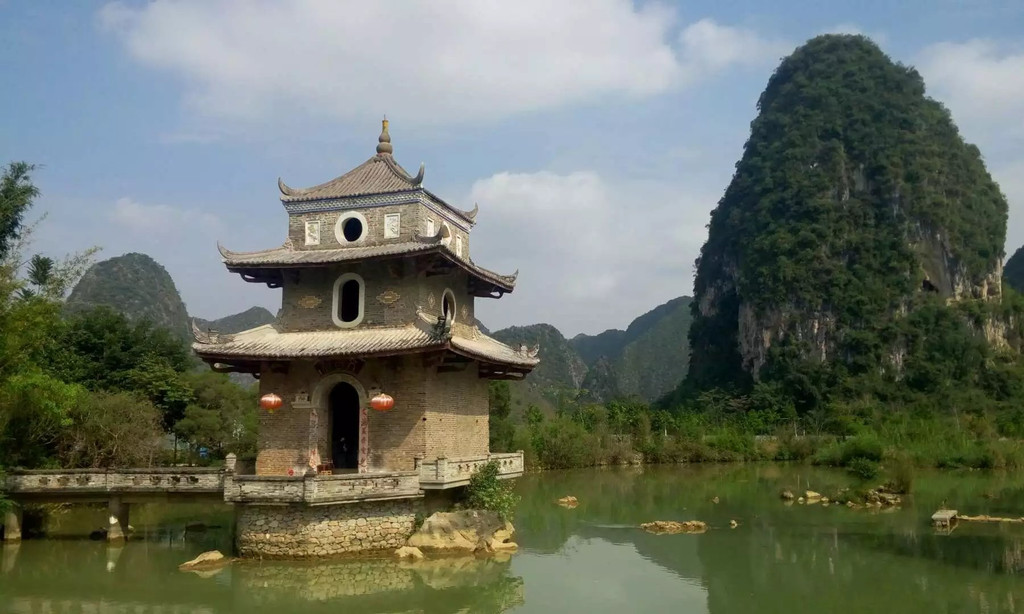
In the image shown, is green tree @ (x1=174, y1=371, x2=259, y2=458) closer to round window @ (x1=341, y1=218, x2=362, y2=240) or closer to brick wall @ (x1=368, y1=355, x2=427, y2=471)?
round window @ (x1=341, y1=218, x2=362, y2=240)

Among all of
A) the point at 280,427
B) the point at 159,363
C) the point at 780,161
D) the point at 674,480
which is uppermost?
the point at 780,161

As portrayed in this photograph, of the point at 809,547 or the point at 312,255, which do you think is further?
the point at 809,547

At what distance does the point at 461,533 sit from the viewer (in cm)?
1820

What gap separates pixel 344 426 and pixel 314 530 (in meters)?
4.15

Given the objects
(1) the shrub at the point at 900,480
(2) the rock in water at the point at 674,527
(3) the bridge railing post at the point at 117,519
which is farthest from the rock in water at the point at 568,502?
(3) the bridge railing post at the point at 117,519

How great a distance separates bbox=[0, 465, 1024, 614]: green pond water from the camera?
1502cm

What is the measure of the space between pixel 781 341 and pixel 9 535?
7115 cm

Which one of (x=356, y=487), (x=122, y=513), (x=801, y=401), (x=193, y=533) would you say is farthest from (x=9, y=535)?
(x=801, y=401)

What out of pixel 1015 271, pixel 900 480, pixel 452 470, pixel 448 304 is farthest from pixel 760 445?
pixel 1015 271

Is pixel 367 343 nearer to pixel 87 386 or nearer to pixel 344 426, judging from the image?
pixel 344 426

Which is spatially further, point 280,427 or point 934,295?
point 934,295

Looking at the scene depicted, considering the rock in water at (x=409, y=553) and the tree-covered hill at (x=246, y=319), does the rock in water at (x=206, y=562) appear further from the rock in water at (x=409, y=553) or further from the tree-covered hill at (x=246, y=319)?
the tree-covered hill at (x=246, y=319)

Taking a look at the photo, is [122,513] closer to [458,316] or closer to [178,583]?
[178,583]

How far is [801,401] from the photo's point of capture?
251ft
